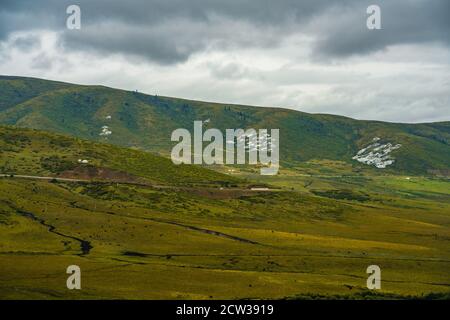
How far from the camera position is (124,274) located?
122 m

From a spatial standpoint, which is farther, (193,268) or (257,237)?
(257,237)

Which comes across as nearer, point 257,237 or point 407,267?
point 407,267

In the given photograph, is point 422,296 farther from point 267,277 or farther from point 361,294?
point 267,277

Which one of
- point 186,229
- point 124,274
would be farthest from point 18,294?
point 186,229

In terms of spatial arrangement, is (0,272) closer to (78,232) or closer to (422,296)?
(78,232)

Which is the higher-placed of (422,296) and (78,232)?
(78,232)

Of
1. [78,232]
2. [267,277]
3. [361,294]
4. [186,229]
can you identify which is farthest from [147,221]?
[361,294]

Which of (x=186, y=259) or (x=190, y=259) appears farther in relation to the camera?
(x=190, y=259)

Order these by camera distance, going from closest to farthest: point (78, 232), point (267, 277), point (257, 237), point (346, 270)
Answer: point (267, 277), point (346, 270), point (78, 232), point (257, 237)

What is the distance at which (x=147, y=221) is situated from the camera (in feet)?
627

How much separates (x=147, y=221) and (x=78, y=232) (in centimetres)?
2757
